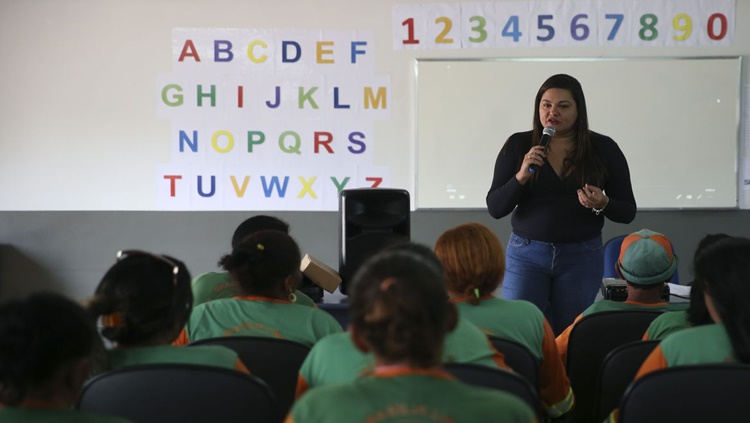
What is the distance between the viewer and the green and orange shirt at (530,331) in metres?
2.39

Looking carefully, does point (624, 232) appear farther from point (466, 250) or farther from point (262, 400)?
point (262, 400)

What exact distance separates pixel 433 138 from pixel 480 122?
0.33 meters

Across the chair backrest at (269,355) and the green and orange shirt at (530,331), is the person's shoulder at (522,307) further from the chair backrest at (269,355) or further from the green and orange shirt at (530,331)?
the chair backrest at (269,355)

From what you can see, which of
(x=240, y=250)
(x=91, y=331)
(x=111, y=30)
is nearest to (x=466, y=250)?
(x=240, y=250)

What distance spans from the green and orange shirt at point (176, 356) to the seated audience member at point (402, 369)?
0.65m

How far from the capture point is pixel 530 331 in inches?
94.5

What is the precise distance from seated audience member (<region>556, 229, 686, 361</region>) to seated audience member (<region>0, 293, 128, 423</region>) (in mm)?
1764

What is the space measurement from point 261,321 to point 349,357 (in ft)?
2.02

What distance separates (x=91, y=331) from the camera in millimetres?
1550

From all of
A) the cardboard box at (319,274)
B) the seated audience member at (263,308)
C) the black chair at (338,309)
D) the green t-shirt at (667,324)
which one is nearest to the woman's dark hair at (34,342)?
the seated audience member at (263,308)

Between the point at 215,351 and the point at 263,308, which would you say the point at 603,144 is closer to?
the point at 263,308

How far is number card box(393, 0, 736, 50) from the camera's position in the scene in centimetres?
568

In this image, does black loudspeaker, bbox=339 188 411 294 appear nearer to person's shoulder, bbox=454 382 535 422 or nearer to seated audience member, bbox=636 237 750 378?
seated audience member, bbox=636 237 750 378

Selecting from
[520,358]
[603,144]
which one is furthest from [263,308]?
[603,144]
